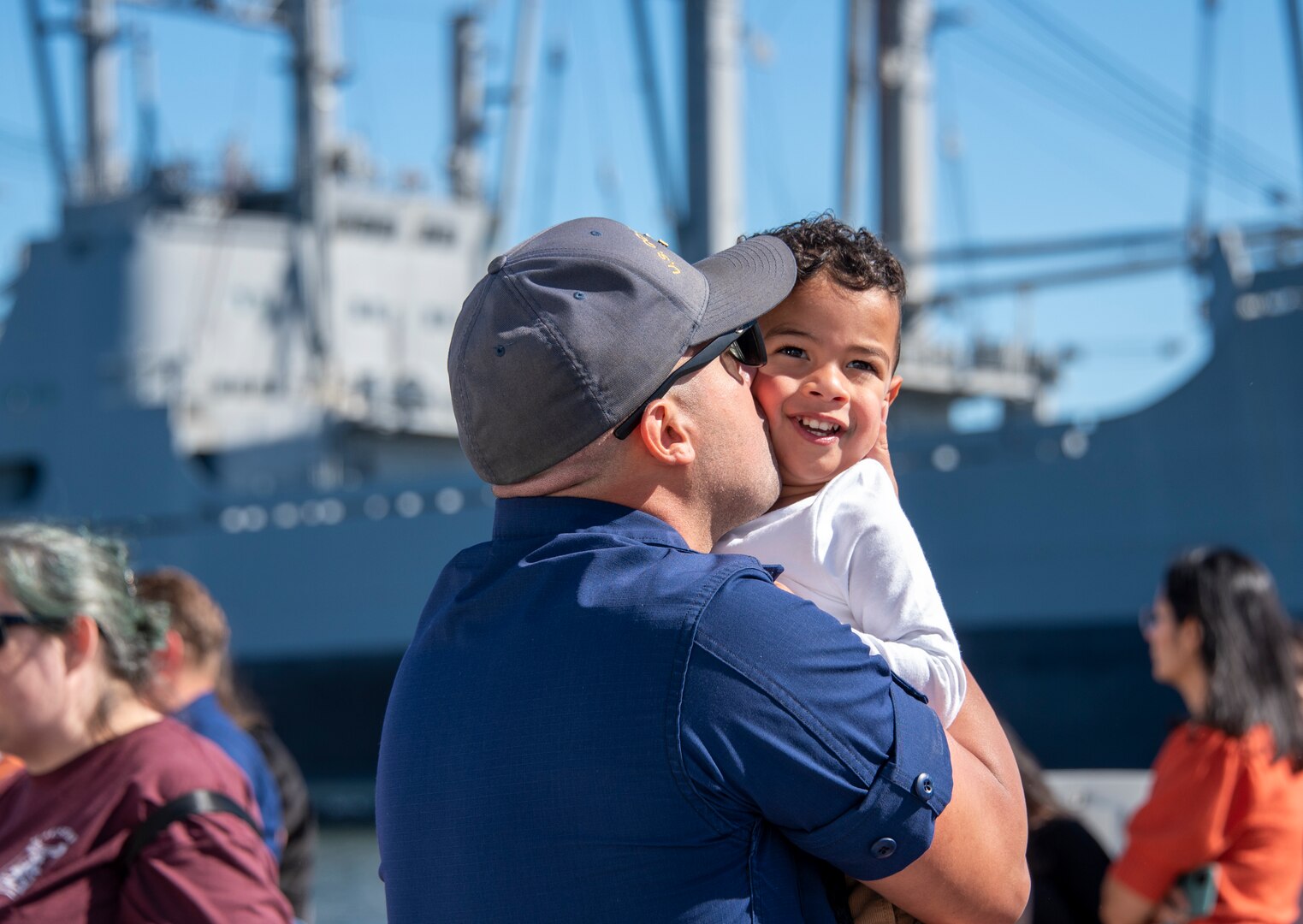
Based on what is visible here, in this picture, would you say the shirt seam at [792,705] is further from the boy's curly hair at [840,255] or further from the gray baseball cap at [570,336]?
the boy's curly hair at [840,255]

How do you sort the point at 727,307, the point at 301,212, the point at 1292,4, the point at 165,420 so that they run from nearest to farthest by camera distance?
the point at 727,307 → the point at 1292,4 → the point at 165,420 → the point at 301,212

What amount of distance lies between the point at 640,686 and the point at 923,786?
23 cm

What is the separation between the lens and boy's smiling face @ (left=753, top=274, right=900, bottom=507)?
1.49 m

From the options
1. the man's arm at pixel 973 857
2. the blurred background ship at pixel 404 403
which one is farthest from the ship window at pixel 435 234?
the man's arm at pixel 973 857

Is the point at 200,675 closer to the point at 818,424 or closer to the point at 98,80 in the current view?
the point at 818,424

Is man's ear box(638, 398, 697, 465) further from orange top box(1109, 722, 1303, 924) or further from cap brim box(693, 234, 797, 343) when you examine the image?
orange top box(1109, 722, 1303, 924)

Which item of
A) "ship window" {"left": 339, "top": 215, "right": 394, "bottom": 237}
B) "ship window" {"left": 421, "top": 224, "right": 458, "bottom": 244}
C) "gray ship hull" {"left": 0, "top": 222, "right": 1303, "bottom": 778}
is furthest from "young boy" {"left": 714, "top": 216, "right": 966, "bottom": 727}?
"ship window" {"left": 421, "top": 224, "right": 458, "bottom": 244}

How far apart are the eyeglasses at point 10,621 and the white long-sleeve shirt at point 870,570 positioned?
0.99 metres

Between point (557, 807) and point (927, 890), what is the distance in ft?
0.98

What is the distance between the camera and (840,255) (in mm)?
1480

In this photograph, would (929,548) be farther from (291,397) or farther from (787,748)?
(787,748)

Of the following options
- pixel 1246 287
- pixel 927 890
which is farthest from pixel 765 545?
pixel 1246 287

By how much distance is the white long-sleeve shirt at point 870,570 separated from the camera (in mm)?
1295

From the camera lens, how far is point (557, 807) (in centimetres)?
115
